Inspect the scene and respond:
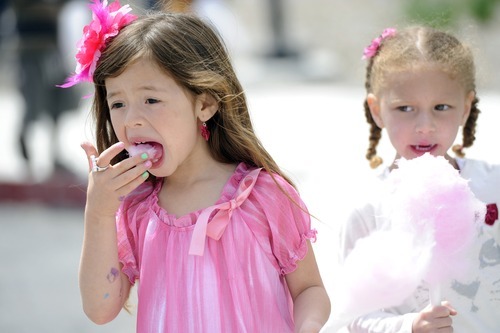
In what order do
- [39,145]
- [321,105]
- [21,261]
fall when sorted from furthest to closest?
[321,105], [39,145], [21,261]

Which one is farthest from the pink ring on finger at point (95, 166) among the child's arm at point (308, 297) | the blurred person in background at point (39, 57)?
the blurred person in background at point (39, 57)

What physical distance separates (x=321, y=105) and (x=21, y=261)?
615 cm

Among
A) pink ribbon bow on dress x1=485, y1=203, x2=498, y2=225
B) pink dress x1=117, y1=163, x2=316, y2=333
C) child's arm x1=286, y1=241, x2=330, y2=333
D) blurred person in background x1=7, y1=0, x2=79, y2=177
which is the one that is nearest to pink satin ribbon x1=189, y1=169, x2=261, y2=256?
pink dress x1=117, y1=163, x2=316, y2=333

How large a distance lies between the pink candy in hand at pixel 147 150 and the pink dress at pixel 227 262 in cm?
21

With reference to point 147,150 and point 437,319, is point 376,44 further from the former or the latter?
point 437,319

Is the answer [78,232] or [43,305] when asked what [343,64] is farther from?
[43,305]

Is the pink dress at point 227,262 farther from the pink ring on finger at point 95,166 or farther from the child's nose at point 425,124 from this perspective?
the child's nose at point 425,124

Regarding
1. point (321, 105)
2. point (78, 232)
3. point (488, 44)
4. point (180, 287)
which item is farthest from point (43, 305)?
point (488, 44)

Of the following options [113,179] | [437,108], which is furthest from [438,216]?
[113,179]

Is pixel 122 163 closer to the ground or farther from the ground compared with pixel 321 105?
closer to the ground

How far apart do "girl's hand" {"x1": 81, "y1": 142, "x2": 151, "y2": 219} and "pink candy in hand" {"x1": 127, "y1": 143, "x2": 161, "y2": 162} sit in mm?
31

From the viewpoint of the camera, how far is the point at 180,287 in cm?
272

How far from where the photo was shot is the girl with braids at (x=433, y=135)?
2877mm

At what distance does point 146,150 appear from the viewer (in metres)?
2.66
